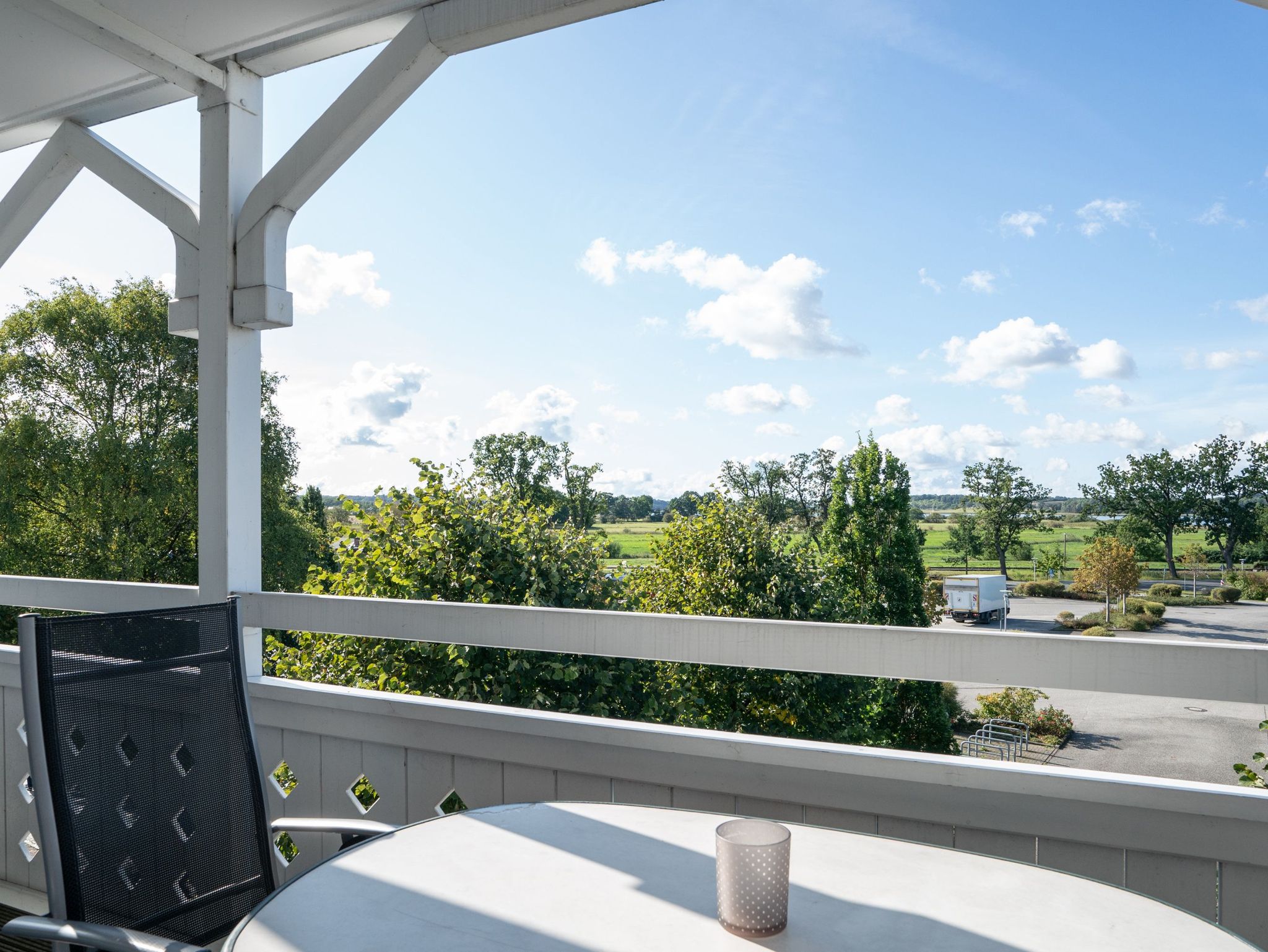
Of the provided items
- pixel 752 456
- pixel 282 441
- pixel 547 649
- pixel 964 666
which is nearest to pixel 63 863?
pixel 547 649

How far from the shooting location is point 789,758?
1559 millimetres

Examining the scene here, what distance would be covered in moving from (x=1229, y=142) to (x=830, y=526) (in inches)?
1363

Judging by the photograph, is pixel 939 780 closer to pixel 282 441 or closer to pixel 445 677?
pixel 445 677

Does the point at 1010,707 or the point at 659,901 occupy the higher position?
the point at 659,901

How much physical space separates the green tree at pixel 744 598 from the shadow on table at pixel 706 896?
32.9ft

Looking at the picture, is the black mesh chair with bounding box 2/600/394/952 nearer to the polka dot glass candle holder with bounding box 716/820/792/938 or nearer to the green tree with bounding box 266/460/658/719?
the polka dot glass candle holder with bounding box 716/820/792/938

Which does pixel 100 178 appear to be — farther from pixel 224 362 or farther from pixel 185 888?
pixel 185 888

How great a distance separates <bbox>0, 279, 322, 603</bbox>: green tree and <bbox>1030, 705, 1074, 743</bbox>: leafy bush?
75.0ft

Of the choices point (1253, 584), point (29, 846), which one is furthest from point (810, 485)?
point (29, 846)

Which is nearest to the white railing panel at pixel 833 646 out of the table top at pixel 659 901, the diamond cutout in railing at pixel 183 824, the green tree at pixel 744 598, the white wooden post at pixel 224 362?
the white wooden post at pixel 224 362

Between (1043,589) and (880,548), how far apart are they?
1258 cm

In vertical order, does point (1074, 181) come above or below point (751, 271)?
above

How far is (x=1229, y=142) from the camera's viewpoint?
4038 centimetres

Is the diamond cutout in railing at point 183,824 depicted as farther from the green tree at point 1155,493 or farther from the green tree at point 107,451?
the green tree at point 1155,493
